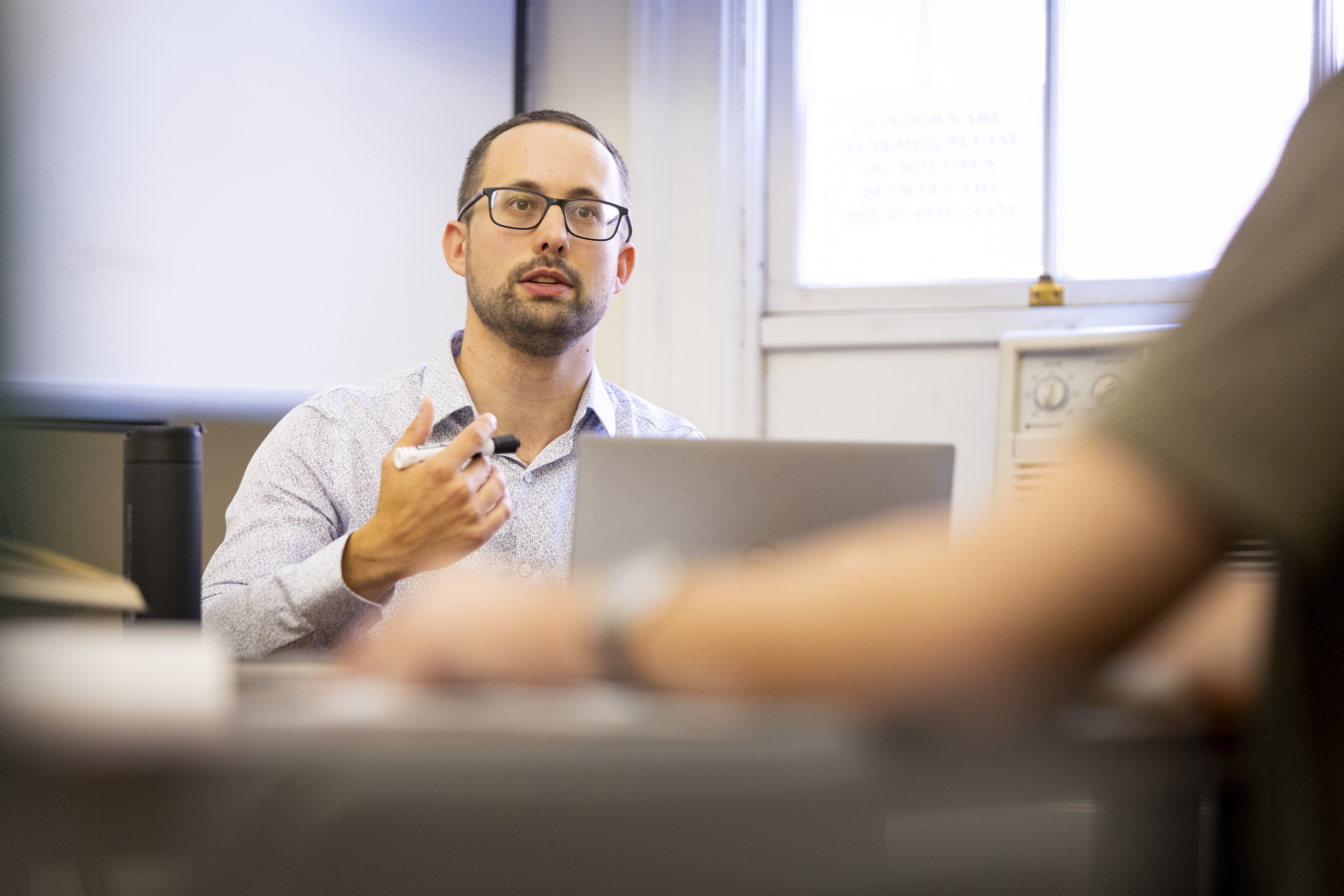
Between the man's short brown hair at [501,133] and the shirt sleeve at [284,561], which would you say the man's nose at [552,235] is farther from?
the shirt sleeve at [284,561]

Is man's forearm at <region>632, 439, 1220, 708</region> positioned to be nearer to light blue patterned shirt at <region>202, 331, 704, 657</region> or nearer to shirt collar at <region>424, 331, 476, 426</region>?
light blue patterned shirt at <region>202, 331, 704, 657</region>

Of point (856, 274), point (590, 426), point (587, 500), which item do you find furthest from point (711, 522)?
point (856, 274)

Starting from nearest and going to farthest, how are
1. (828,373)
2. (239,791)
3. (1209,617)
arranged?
(239,791)
(1209,617)
(828,373)

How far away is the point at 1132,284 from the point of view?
2.07m

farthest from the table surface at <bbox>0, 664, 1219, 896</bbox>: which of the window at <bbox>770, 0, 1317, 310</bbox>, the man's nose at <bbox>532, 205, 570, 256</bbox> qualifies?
the window at <bbox>770, 0, 1317, 310</bbox>

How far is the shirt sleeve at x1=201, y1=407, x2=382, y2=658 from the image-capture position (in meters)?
1.18

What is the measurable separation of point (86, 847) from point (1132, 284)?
214 centimetres

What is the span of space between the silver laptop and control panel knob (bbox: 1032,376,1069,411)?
3.08 ft

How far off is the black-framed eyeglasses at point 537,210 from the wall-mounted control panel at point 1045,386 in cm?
75

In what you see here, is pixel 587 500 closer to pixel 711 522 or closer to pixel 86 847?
pixel 711 522

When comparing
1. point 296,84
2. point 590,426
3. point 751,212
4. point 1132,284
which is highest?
point 296,84

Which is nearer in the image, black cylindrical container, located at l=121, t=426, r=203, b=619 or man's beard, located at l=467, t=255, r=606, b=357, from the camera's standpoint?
black cylindrical container, located at l=121, t=426, r=203, b=619

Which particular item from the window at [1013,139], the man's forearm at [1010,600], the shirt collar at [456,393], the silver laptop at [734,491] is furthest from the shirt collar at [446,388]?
the man's forearm at [1010,600]

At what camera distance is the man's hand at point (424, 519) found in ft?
3.82
